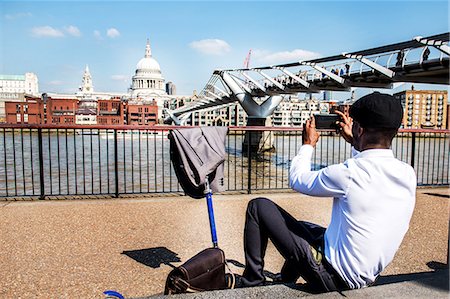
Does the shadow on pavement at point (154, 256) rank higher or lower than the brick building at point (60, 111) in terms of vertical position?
lower

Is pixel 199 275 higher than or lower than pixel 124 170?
higher

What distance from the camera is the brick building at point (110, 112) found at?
11069 centimetres

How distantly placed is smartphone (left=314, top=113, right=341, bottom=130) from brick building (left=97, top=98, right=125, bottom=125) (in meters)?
111

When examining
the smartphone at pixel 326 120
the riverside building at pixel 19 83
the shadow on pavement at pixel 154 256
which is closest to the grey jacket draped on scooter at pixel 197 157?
the smartphone at pixel 326 120

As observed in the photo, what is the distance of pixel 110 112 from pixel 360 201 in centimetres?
12058

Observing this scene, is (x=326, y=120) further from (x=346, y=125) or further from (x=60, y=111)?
(x=60, y=111)

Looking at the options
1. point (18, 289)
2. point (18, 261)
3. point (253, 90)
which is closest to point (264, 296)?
point (18, 289)

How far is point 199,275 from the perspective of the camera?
2.23 metres

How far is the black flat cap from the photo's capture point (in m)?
1.84

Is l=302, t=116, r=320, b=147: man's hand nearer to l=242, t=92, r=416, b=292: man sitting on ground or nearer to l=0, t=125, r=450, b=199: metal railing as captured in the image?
l=242, t=92, r=416, b=292: man sitting on ground

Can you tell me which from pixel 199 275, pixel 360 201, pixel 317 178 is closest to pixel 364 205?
pixel 360 201

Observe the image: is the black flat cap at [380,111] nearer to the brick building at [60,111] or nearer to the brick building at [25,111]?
the brick building at [60,111]

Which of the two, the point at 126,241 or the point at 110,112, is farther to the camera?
the point at 110,112

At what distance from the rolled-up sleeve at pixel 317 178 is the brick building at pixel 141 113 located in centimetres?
10776
